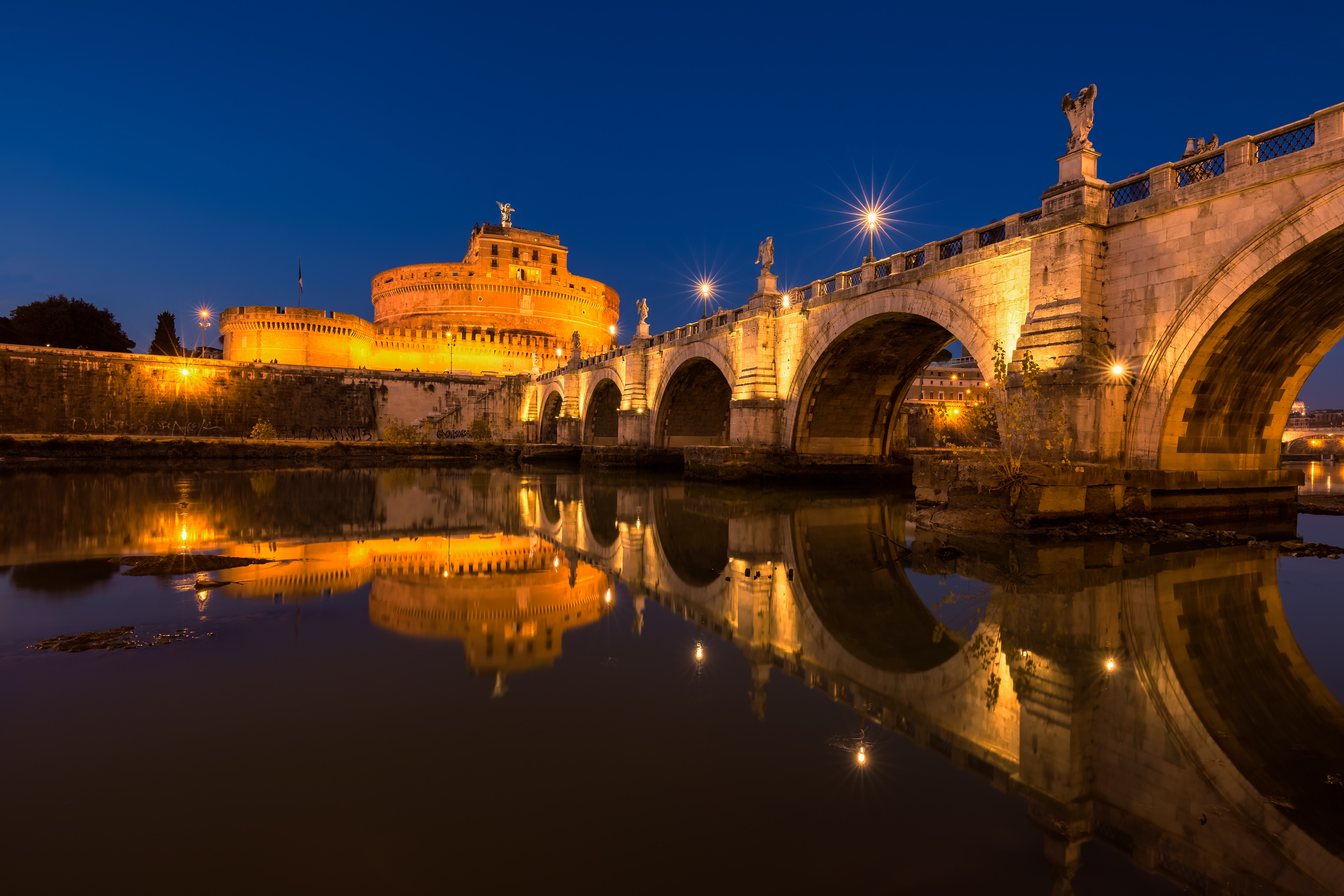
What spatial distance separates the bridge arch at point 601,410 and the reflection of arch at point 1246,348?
2848cm

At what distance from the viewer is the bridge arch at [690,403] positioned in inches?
1134

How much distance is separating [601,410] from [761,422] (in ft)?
70.7

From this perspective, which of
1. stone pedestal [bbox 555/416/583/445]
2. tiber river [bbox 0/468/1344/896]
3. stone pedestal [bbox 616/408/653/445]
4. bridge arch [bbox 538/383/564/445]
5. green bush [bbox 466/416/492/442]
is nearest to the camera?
tiber river [bbox 0/468/1344/896]

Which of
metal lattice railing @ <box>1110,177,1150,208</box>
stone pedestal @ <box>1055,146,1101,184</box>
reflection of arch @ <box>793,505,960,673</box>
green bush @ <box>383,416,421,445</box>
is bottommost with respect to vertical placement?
reflection of arch @ <box>793,505,960,673</box>

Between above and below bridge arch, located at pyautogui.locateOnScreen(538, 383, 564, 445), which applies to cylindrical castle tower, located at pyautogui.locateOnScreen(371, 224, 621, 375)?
above

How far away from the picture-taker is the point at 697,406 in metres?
31.5

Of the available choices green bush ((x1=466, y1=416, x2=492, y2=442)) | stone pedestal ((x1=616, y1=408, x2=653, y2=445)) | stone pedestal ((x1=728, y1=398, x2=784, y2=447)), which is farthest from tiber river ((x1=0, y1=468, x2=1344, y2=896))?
green bush ((x1=466, y1=416, x2=492, y2=442))

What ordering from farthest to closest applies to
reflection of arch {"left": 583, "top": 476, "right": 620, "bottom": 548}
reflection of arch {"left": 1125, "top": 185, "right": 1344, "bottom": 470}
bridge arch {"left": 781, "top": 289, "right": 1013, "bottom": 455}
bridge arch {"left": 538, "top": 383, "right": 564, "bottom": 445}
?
bridge arch {"left": 538, "top": 383, "right": 564, "bottom": 445} < bridge arch {"left": 781, "top": 289, "right": 1013, "bottom": 455} < reflection of arch {"left": 583, "top": 476, "right": 620, "bottom": 548} < reflection of arch {"left": 1125, "top": 185, "right": 1344, "bottom": 470}

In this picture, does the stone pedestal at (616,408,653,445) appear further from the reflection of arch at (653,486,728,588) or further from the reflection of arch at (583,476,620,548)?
the reflection of arch at (653,486,728,588)

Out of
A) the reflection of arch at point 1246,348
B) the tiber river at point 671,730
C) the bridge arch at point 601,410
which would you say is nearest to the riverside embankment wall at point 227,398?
the bridge arch at point 601,410

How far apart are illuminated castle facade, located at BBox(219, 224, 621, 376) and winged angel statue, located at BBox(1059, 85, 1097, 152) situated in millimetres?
49265

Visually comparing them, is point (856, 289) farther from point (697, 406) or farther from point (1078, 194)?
point (697, 406)

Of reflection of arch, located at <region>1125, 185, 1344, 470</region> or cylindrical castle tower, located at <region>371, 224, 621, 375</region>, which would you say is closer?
reflection of arch, located at <region>1125, 185, 1344, 470</region>

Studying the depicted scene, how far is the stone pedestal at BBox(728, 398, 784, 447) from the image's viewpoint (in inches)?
859
